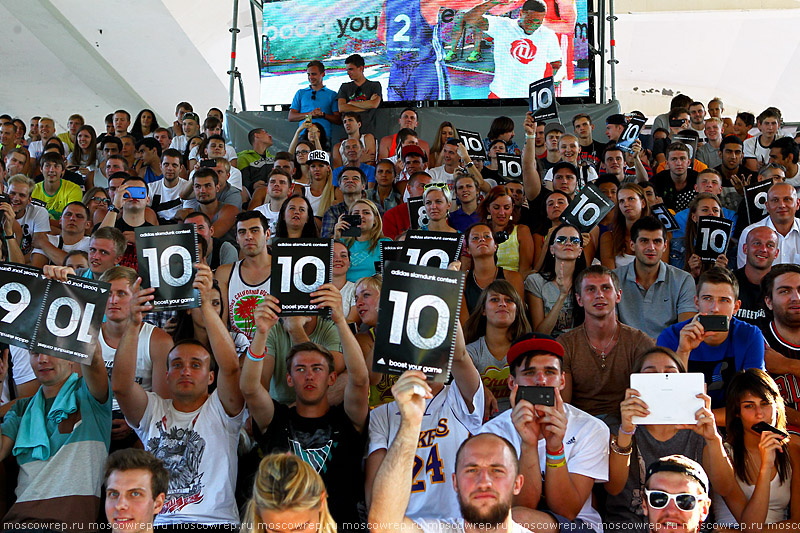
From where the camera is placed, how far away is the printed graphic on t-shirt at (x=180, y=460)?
12.3 feet

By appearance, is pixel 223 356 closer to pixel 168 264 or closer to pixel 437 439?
pixel 168 264

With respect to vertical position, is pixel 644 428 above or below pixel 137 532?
above

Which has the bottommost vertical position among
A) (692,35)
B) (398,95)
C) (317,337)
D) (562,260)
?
(317,337)

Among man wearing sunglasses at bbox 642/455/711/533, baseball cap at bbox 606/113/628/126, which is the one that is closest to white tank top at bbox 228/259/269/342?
man wearing sunglasses at bbox 642/455/711/533

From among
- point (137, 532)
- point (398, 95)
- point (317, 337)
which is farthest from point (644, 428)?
point (398, 95)

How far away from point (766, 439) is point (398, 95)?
766cm

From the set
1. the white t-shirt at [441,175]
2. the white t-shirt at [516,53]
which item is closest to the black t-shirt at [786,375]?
the white t-shirt at [441,175]

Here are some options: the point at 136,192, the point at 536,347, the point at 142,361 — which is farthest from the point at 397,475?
the point at 136,192

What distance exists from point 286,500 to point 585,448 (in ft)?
4.83

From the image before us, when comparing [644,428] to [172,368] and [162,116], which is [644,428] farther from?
[162,116]

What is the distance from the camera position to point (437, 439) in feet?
12.8

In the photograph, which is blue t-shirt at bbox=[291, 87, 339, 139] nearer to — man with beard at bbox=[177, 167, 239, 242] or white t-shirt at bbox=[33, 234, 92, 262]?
man with beard at bbox=[177, 167, 239, 242]

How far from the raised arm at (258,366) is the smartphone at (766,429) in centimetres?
224

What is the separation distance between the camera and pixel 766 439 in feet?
11.3
